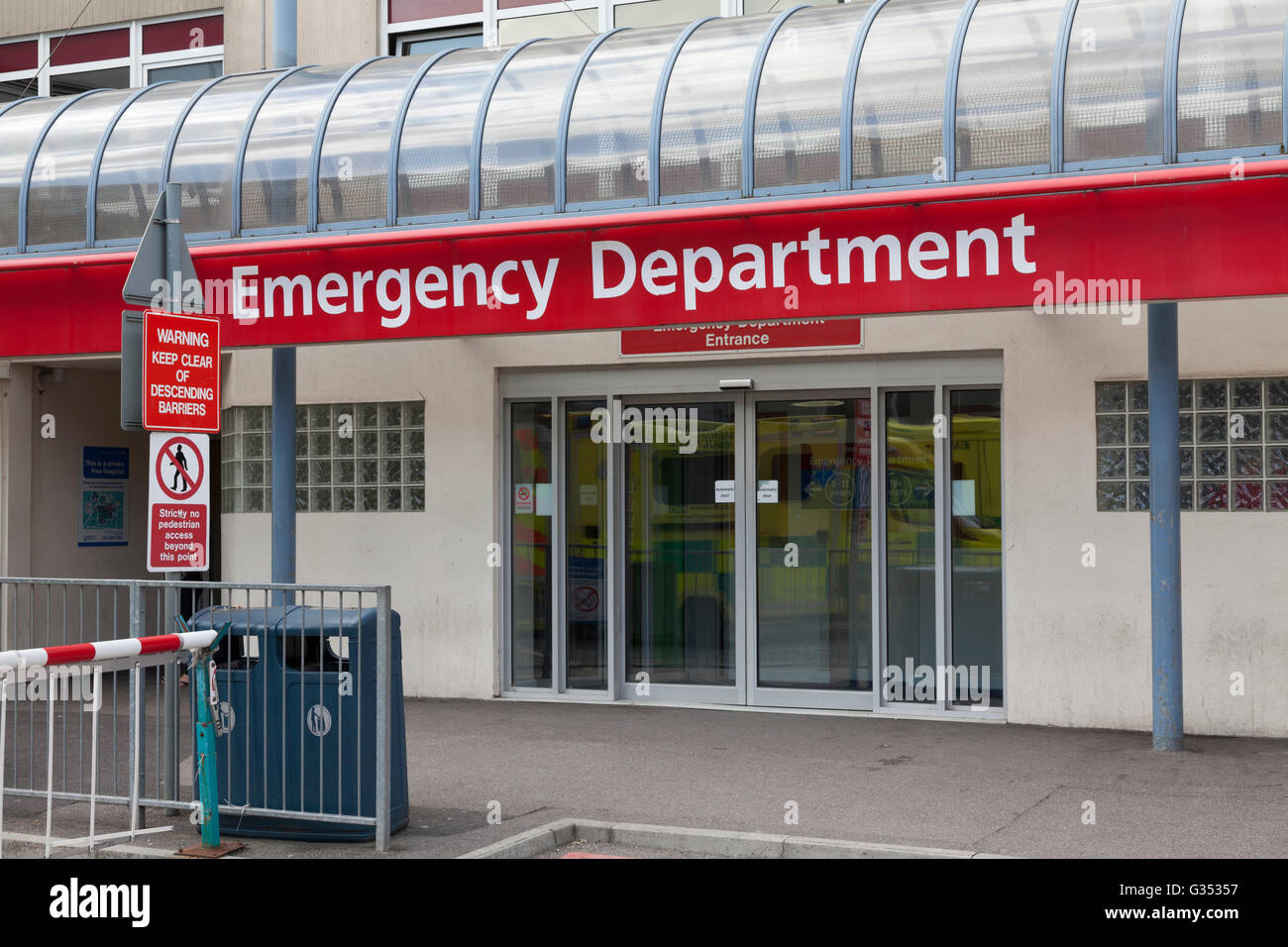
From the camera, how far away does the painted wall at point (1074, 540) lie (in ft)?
31.7

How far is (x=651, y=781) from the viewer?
8336 millimetres

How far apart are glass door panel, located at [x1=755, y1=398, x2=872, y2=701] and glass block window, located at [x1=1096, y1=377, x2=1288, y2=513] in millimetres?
1777

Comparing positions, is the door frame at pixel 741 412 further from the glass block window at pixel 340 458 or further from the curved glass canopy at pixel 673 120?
the curved glass canopy at pixel 673 120

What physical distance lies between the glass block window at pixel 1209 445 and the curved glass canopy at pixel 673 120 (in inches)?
84.9

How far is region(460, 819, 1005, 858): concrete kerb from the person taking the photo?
21.5ft

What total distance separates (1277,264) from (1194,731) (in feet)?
11.3

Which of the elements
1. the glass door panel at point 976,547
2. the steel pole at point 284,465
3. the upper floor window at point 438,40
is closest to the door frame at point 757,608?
the glass door panel at point 976,547

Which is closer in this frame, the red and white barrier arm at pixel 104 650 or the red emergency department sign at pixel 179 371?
the red and white barrier arm at pixel 104 650

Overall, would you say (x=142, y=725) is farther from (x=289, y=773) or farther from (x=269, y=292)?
(x=269, y=292)

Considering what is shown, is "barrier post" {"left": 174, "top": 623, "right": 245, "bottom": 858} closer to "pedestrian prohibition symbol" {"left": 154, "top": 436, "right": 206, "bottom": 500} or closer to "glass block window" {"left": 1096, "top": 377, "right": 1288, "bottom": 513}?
"pedestrian prohibition symbol" {"left": 154, "top": 436, "right": 206, "bottom": 500}

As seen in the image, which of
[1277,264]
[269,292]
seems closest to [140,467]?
[269,292]

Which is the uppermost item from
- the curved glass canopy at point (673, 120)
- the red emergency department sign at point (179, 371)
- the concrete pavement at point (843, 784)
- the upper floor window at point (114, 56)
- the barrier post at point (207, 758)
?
the upper floor window at point (114, 56)

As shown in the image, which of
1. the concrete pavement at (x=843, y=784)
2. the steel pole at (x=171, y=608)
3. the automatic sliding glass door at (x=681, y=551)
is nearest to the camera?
the concrete pavement at (x=843, y=784)

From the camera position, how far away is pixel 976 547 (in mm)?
10688
